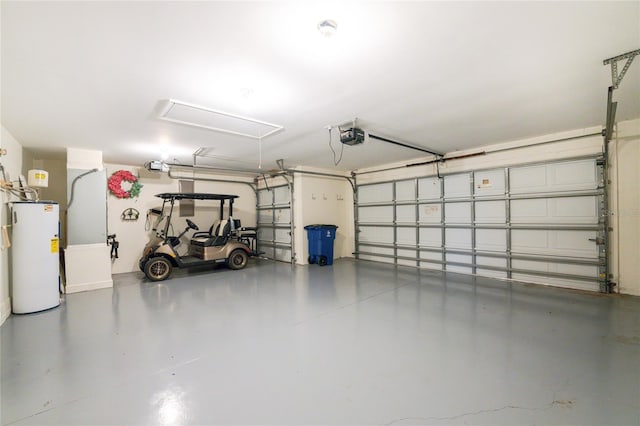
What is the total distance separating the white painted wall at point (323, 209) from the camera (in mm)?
7172

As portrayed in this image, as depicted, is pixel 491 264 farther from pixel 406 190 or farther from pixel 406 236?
pixel 406 190

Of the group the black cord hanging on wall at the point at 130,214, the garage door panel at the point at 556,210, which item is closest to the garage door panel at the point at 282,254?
the black cord hanging on wall at the point at 130,214

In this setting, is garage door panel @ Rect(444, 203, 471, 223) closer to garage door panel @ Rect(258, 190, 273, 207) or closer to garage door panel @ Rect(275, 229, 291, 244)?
garage door panel @ Rect(275, 229, 291, 244)

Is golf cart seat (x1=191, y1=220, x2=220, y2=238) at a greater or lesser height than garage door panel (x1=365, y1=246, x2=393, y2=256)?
greater

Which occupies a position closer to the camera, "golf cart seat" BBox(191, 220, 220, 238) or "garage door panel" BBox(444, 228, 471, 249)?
"garage door panel" BBox(444, 228, 471, 249)

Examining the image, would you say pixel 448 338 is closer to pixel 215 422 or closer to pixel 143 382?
pixel 215 422

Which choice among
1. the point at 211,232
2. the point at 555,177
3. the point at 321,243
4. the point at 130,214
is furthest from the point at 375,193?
the point at 130,214

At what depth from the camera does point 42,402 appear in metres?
1.86

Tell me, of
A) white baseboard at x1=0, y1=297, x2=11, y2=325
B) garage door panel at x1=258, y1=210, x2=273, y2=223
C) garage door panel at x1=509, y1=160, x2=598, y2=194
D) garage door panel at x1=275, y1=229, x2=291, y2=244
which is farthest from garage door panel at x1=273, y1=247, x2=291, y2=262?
garage door panel at x1=509, y1=160, x2=598, y2=194

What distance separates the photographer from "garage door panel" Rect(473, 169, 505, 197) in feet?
17.3

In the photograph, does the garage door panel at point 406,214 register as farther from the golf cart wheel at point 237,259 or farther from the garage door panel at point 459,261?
the golf cart wheel at point 237,259

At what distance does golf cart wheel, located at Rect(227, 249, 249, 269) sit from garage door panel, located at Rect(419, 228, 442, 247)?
4.33m

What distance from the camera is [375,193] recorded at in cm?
744

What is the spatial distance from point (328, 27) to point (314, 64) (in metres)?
0.52
